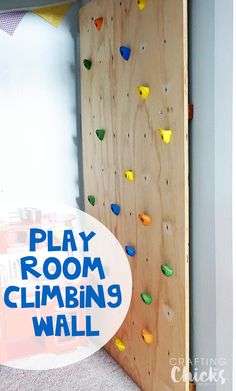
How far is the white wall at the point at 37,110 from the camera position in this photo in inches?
86.5

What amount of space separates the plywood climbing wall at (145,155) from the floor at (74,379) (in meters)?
0.06

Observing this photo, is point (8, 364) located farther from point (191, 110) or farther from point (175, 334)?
point (191, 110)

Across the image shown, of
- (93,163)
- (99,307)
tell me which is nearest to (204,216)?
(93,163)

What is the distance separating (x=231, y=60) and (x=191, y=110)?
9.3 inches

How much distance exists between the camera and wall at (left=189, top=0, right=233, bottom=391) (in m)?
1.36

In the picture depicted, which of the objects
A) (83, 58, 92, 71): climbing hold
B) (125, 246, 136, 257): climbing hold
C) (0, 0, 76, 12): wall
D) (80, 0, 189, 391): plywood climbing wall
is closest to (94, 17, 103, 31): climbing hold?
(80, 0, 189, 391): plywood climbing wall

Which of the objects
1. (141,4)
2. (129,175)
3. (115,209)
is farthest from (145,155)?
(141,4)

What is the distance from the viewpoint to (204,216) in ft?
4.98

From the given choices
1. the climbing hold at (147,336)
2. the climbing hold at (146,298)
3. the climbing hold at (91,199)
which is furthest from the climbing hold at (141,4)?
the climbing hold at (147,336)

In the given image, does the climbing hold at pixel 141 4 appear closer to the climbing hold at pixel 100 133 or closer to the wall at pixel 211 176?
the wall at pixel 211 176

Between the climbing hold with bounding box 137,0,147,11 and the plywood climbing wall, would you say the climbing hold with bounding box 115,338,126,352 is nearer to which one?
the plywood climbing wall

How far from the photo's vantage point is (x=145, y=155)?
5.54 feet

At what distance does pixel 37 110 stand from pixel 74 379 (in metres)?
1.35

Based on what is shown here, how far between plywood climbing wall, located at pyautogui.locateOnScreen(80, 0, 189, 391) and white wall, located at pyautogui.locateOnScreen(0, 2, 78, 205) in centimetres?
19
